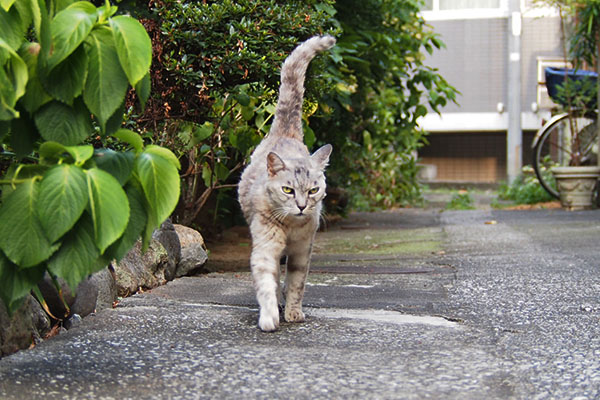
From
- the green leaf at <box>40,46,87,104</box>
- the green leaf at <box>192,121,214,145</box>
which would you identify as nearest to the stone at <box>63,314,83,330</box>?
the green leaf at <box>40,46,87,104</box>

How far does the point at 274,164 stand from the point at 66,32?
53.4 inches

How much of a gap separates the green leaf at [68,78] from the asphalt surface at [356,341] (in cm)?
81

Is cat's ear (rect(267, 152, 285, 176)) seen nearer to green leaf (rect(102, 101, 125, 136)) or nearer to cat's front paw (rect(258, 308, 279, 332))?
cat's front paw (rect(258, 308, 279, 332))

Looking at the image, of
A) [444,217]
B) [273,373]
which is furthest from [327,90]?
[444,217]

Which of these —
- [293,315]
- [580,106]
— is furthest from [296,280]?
[580,106]

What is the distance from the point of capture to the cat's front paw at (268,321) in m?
2.68

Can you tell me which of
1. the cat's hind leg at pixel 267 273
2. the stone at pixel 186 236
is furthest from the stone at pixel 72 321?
the stone at pixel 186 236

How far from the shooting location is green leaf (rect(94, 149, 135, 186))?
1859mm

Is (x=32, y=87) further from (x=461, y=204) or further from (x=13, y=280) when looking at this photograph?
(x=461, y=204)

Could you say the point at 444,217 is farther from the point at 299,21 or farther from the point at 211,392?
the point at 211,392

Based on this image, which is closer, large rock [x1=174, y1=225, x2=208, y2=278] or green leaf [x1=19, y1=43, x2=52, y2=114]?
green leaf [x1=19, y1=43, x2=52, y2=114]

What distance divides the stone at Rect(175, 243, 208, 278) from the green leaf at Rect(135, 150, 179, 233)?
83.0 inches

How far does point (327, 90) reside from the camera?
4.47 meters

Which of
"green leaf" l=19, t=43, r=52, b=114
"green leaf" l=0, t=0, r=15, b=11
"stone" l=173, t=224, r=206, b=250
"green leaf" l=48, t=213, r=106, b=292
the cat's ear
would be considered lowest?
"stone" l=173, t=224, r=206, b=250
